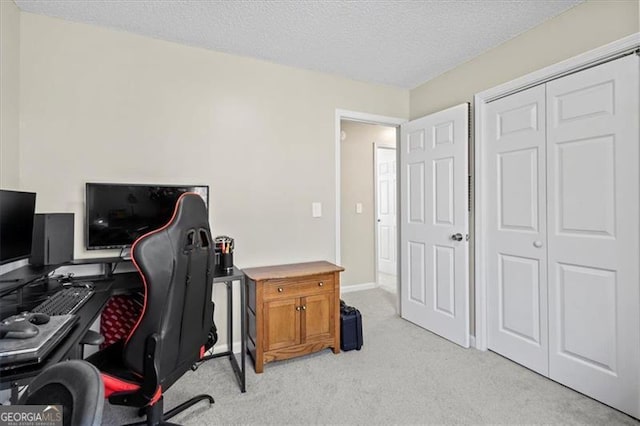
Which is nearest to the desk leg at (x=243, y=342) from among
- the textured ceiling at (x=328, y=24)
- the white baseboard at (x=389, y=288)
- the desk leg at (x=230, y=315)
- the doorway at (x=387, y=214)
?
the desk leg at (x=230, y=315)

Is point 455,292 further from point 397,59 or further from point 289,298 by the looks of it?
point 397,59

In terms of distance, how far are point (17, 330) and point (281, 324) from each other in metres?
1.61

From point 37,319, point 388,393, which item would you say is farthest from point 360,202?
point 37,319

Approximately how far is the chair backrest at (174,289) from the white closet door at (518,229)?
226 cm

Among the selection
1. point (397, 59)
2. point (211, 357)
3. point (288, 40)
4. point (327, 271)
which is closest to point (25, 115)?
point (288, 40)

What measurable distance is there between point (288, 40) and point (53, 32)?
5.31ft

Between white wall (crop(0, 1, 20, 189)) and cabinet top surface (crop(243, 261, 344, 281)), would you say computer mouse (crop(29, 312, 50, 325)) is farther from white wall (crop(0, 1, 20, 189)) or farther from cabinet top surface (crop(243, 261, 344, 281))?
cabinet top surface (crop(243, 261, 344, 281))

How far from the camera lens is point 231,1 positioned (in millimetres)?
1946

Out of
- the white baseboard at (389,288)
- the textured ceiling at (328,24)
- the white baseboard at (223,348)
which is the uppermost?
the textured ceiling at (328,24)

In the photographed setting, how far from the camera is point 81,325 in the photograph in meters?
1.28

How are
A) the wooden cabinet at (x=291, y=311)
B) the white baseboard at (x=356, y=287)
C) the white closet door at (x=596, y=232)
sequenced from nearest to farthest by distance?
the white closet door at (x=596, y=232) → the wooden cabinet at (x=291, y=311) → the white baseboard at (x=356, y=287)

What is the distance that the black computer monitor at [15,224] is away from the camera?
4.79 feet

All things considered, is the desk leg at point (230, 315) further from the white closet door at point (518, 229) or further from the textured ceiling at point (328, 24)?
the white closet door at point (518, 229)

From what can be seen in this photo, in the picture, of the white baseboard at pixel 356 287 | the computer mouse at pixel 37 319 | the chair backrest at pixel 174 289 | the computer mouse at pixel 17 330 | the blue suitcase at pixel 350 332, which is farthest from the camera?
the white baseboard at pixel 356 287
